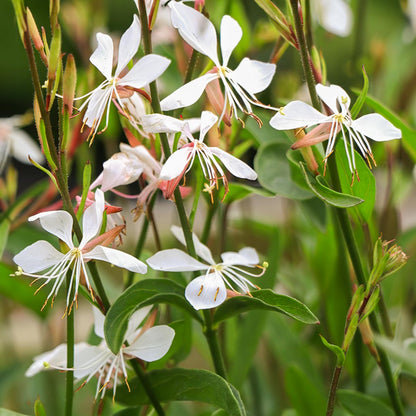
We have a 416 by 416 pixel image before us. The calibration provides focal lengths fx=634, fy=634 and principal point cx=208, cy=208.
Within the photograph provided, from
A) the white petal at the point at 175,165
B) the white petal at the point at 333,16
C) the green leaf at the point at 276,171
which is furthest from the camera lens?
the white petal at the point at 333,16

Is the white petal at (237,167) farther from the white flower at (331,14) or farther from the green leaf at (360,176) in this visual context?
the white flower at (331,14)

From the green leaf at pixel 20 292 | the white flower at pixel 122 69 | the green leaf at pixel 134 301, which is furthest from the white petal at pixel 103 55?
the green leaf at pixel 20 292

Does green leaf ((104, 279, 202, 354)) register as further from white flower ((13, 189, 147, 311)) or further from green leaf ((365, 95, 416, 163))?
green leaf ((365, 95, 416, 163))

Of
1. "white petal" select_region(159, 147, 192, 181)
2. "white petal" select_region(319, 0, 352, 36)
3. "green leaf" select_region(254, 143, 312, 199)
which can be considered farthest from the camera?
"white petal" select_region(319, 0, 352, 36)

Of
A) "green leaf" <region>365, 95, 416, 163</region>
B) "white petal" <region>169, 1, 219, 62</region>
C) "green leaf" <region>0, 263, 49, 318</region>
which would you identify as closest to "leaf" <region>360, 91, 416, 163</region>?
"green leaf" <region>365, 95, 416, 163</region>

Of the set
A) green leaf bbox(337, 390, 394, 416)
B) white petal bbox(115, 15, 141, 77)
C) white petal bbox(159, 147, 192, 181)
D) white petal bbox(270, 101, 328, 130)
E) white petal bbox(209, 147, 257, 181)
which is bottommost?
green leaf bbox(337, 390, 394, 416)

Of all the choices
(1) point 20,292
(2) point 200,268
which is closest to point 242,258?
(2) point 200,268

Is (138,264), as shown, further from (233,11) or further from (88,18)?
(88,18)
